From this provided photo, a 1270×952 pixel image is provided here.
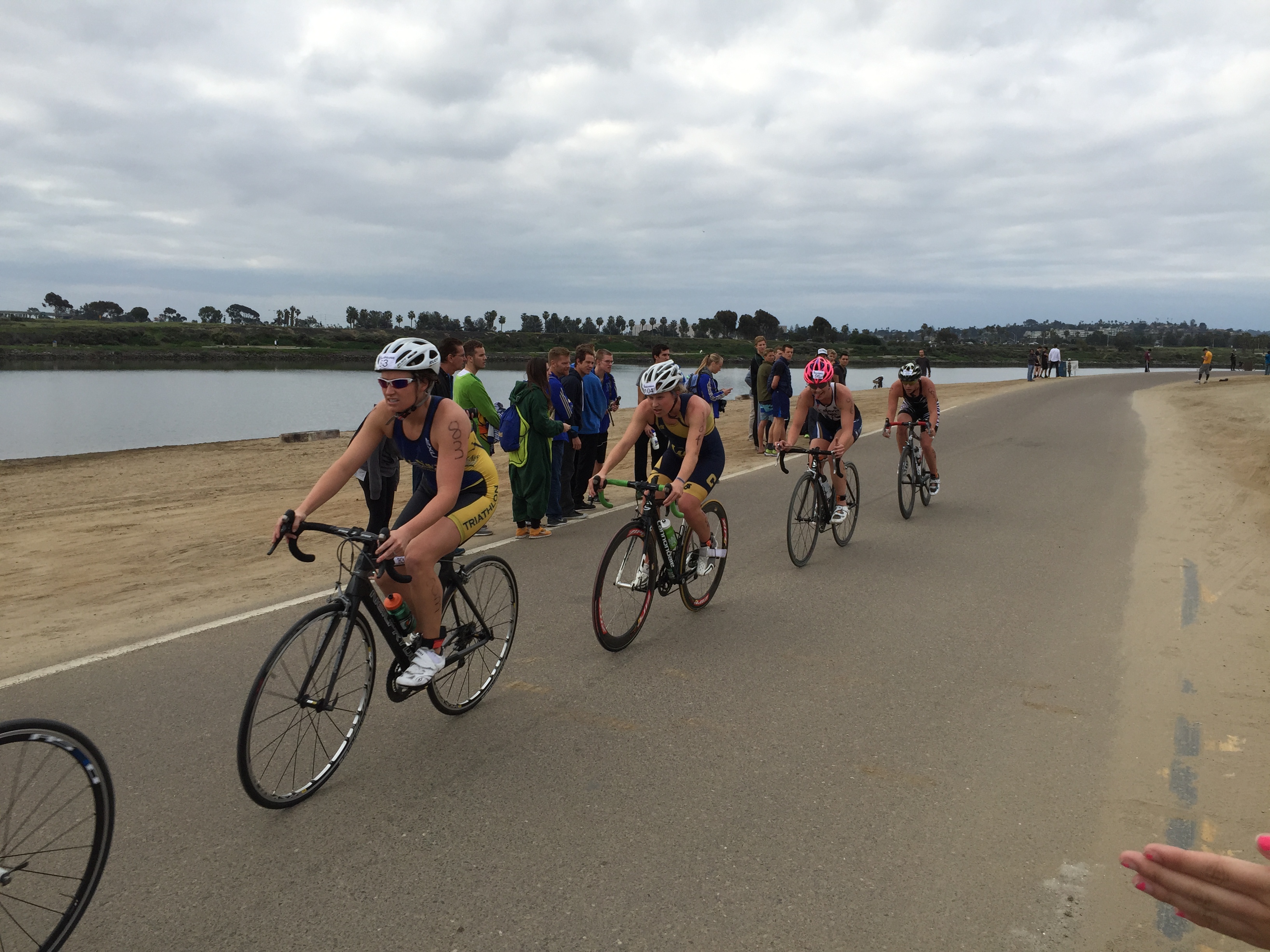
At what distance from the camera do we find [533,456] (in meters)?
9.73

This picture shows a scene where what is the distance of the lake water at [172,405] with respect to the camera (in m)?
27.5

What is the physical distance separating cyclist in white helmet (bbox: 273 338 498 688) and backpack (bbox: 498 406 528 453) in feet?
16.8

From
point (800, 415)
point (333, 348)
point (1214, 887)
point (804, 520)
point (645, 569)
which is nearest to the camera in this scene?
point (1214, 887)

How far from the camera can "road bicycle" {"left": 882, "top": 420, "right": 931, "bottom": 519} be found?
10625 millimetres

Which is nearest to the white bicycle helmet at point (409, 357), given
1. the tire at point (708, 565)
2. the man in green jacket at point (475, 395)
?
the tire at point (708, 565)

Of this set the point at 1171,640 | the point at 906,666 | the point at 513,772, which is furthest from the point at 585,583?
the point at 1171,640

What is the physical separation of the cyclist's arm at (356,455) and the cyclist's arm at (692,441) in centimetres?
212

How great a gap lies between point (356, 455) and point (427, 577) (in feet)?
2.43

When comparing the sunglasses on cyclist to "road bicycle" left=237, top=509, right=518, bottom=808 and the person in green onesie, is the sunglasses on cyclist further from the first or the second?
the person in green onesie

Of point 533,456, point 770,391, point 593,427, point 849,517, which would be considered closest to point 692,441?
point 849,517

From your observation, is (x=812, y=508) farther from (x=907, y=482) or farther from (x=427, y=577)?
(x=427, y=577)

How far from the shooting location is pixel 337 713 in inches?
167

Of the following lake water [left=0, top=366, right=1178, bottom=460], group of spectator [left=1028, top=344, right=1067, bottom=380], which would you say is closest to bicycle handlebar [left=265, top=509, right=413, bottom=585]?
lake water [left=0, top=366, right=1178, bottom=460]

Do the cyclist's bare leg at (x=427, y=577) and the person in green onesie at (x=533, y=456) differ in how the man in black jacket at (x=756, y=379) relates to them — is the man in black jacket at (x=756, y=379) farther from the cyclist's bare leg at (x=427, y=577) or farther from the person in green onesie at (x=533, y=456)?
the cyclist's bare leg at (x=427, y=577)
